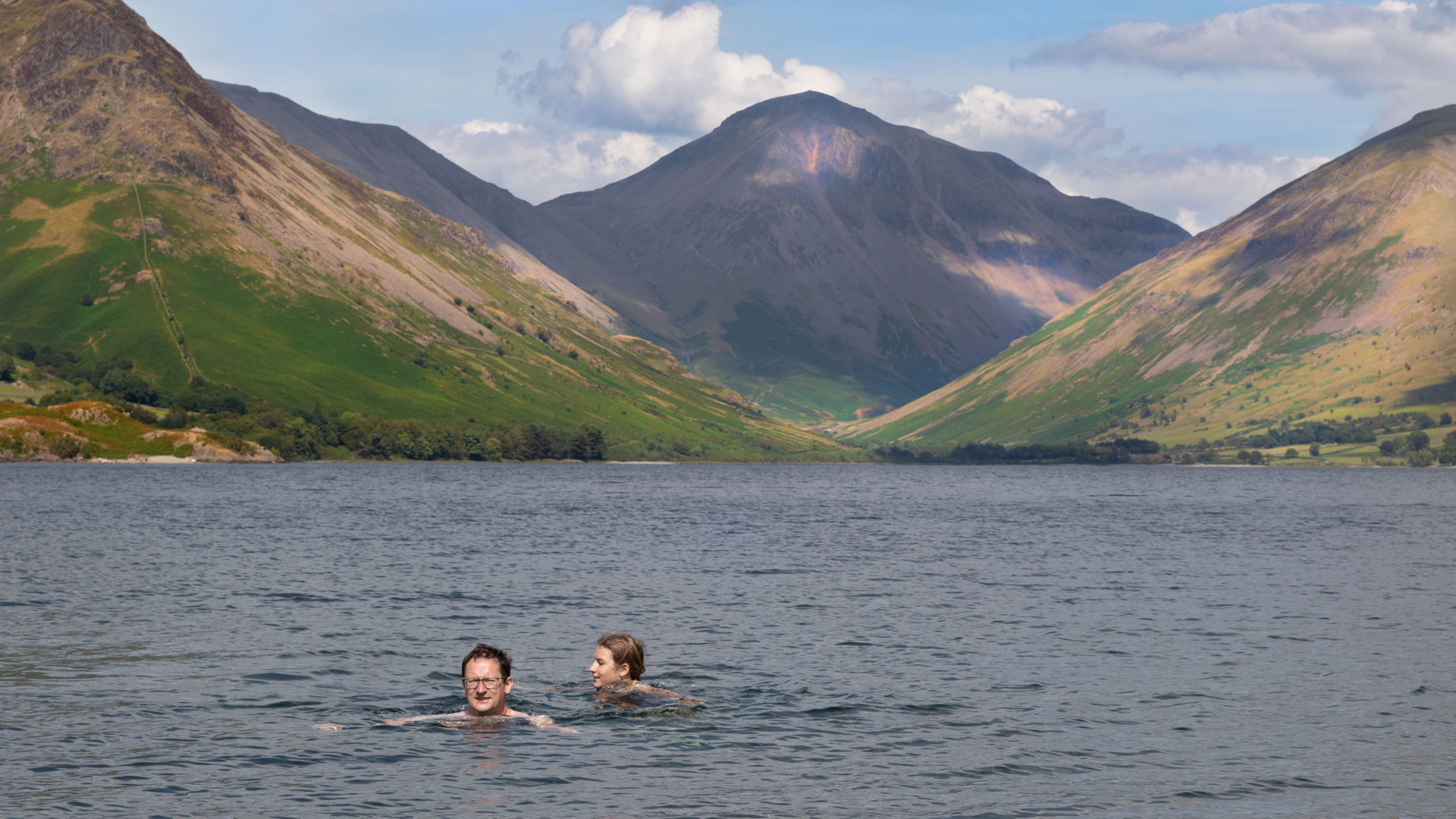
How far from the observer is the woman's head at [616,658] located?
125ft

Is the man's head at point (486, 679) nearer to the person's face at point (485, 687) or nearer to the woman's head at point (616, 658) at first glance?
the person's face at point (485, 687)

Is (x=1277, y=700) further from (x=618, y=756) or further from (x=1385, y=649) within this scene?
(x=618, y=756)

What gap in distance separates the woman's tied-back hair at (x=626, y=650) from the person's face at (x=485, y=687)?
128 inches

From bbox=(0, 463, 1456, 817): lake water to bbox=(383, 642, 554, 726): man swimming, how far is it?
1.77ft

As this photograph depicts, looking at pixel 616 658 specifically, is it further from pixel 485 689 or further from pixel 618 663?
pixel 485 689

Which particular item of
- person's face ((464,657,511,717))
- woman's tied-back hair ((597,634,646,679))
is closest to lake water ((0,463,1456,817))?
person's face ((464,657,511,717))

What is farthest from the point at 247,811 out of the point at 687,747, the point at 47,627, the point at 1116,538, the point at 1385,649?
the point at 1116,538

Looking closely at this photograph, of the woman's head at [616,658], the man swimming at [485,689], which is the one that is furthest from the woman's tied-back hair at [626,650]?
the man swimming at [485,689]

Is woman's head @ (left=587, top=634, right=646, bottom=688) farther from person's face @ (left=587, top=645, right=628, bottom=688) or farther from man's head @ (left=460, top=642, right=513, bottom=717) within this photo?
man's head @ (left=460, top=642, right=513, bottom=717)

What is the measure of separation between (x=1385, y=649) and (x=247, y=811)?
171 ft

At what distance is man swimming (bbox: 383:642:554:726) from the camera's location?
120 feet

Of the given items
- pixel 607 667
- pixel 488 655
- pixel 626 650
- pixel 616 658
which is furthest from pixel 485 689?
pixel 626 650

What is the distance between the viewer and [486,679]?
37031mm

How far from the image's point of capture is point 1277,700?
45.5m
